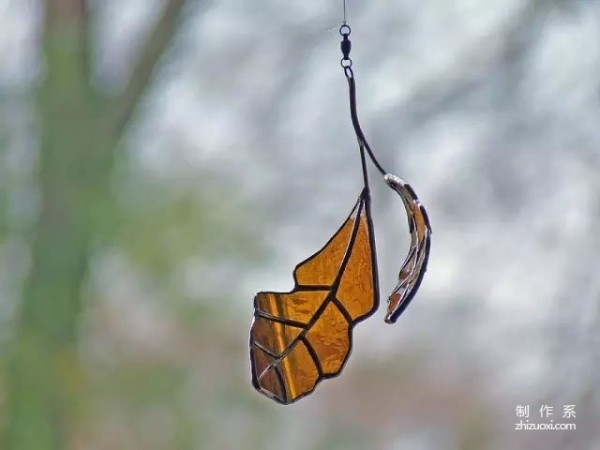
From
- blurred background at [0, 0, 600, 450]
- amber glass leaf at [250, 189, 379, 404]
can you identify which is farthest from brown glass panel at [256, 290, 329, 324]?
blurred background at [0, 0, 600, 450]

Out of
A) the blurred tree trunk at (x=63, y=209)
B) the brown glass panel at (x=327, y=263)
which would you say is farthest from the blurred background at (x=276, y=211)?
the brown glass panel at (x=327, y=263)

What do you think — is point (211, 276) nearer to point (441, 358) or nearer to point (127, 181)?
point (127, 181)

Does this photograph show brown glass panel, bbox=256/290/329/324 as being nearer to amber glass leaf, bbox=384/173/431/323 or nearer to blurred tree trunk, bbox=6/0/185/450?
amber glass leaf, bbox=384/173/431/323

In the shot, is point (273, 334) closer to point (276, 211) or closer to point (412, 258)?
point (412, 258)

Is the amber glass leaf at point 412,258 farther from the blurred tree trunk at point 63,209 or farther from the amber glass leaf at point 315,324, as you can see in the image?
the blurred tree trunk at point 63,209

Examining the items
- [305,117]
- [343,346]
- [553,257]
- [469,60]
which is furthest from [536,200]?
[343,346]

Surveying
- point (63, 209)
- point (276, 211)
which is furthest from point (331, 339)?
point (63, 209)
